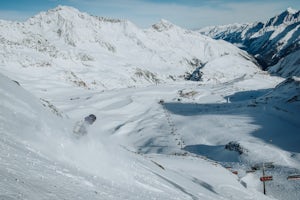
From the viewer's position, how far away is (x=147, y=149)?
58.7 meters

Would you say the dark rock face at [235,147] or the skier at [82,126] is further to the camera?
the dark rock face at [235,147]

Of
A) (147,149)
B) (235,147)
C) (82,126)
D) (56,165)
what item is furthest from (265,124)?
(56,165)

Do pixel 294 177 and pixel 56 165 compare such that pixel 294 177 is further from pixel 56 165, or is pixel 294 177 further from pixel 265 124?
pixel 56 165

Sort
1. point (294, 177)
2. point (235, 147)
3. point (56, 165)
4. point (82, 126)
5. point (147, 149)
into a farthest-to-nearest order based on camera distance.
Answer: point (147, 149), point (235, 147), point (294, 177), point (82, 126), point (56, 165)

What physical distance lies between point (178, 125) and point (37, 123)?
56.0m

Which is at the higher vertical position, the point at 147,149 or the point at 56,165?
the point at 56,165

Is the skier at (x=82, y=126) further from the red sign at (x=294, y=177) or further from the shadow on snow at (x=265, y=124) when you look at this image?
the shadow on snow at (x=265, y=124)

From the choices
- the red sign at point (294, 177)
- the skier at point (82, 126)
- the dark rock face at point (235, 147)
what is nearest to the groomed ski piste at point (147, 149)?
the dark rock face at point (235, 147)

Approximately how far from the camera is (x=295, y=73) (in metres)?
199

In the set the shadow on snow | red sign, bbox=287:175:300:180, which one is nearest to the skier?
red sign, bbox=287:175:300:180

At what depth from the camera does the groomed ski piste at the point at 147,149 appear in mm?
14078

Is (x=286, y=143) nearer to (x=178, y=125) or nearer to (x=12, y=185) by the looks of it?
(x=178, y=125)

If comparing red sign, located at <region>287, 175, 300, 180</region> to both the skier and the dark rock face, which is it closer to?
the dark rock face

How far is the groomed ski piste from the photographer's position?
14078 millimetres
